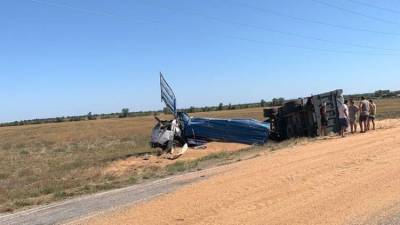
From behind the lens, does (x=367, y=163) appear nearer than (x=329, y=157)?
Yes

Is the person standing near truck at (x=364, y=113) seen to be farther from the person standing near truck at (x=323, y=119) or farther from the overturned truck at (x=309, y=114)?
the person standing near truck at (x=323, y=119)

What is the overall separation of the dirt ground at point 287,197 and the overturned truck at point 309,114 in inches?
465

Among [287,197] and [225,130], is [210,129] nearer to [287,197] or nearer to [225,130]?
[225,130]

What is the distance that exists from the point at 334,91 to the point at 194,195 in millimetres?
16883

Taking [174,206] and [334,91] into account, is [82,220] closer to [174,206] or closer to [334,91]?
[174,206]

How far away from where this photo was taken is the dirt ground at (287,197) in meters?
8.73

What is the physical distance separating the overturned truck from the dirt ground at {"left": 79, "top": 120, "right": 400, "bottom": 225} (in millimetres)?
11823

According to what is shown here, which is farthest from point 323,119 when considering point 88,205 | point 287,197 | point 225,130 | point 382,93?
point 382,93

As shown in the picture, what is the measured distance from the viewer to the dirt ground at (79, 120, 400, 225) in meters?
8.73

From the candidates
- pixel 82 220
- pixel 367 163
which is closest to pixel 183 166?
pixel 367 163

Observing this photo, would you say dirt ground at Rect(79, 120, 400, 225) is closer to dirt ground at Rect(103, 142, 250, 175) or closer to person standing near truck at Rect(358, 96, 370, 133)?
dirt ground at Rect(103, 142, 250, 175)

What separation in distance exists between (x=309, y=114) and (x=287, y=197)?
16.8 m

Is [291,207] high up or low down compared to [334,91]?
down

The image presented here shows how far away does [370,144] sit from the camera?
59.4 ft
